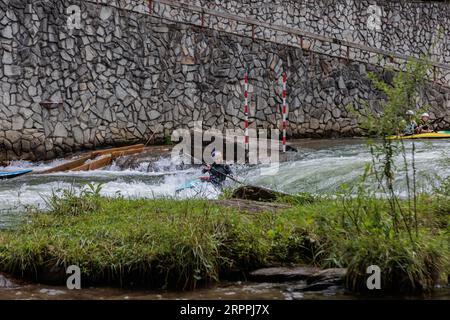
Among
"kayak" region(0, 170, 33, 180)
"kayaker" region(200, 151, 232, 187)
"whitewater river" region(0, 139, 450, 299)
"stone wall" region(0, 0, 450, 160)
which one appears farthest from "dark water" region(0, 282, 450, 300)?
"stone wall" region(0, 0, 450, 160)

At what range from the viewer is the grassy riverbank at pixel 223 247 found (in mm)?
5484

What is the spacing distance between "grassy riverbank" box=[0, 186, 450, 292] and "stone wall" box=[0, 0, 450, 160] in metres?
10.1

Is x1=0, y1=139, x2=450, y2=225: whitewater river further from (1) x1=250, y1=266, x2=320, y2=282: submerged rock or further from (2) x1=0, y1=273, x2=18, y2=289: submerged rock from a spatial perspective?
(1) x1=250, y1=266, x2=320, y2=282: submerged rock

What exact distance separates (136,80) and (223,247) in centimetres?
1249

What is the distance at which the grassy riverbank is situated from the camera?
5484mm

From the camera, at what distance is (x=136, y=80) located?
18219mm

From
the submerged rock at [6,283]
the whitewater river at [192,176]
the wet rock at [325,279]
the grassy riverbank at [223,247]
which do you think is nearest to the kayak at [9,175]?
the whitewater river at [192,176]

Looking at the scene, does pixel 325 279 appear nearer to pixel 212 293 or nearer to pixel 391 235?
pixel 391 235

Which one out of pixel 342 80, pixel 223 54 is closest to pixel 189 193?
pixel 223 54

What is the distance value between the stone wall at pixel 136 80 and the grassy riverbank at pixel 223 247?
1015 centimetres

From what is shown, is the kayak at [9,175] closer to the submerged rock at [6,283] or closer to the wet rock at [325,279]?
the submerged rock at [6,283]

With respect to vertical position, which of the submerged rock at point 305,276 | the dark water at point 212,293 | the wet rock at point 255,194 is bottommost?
the dark water at point 212,293

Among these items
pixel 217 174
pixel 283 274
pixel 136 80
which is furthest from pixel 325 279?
pixel 136 80

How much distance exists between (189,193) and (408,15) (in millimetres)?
16315
